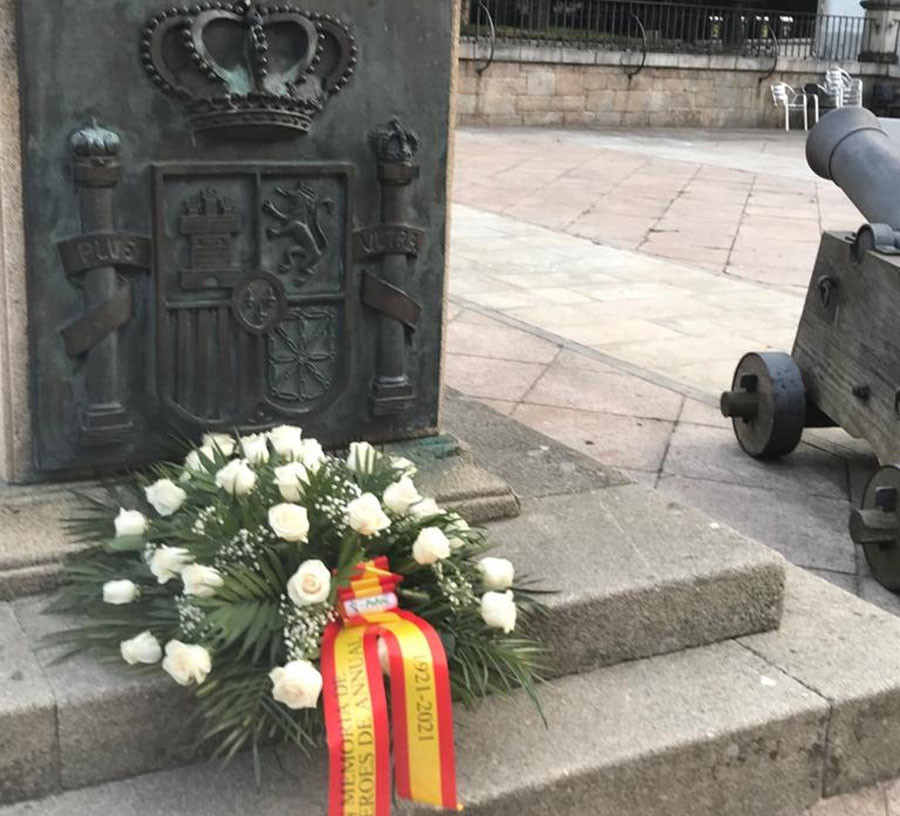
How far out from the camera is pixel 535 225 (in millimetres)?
11078

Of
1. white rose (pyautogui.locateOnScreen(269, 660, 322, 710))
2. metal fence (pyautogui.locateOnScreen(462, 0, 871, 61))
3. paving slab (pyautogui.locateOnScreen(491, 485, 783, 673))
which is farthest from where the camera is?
metal fence (pyautogui.locateOnScreen(462, 0, 871, 61))

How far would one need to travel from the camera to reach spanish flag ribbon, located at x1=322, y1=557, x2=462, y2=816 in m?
2.37

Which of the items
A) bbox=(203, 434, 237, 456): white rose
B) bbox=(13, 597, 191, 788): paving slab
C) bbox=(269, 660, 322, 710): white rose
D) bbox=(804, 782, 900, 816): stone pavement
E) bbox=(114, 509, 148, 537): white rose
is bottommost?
bbox=(804, 782, 900, 816): stone pavement

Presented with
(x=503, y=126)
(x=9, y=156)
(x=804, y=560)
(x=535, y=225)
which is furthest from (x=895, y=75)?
(x=9, y=156)

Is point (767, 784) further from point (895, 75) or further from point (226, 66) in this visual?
point (895, 75)

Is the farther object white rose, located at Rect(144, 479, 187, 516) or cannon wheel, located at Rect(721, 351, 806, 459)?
cannon wheel, located at Rect(721, 351, 806, 459)

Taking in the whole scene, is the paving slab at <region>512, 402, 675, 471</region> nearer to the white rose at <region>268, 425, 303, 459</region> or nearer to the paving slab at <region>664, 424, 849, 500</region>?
the paving slab at <region>664, 424, 849, 500</region>

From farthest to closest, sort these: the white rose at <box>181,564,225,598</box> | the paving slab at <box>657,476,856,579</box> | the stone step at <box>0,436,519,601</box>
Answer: the paving slab at <box>657,476,856,579</box>
the stone step at <box>0,436,519,601</box>
the white rose at <box>181,564,225,598</box>

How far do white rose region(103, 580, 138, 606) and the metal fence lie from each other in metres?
20.6

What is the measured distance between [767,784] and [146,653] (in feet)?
4.53

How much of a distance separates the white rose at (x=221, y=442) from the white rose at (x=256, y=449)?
0.07m

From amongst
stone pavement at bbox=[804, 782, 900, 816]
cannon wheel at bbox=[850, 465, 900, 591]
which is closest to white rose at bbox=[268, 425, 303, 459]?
stone pavement at bbox=[804, 782, 900, 816]

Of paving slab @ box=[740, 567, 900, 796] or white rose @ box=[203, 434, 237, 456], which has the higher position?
white rose @ box=[203, 434, 237, 456]

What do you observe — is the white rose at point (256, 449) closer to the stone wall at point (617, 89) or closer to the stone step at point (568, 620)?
the stone step at point (568, 620)
